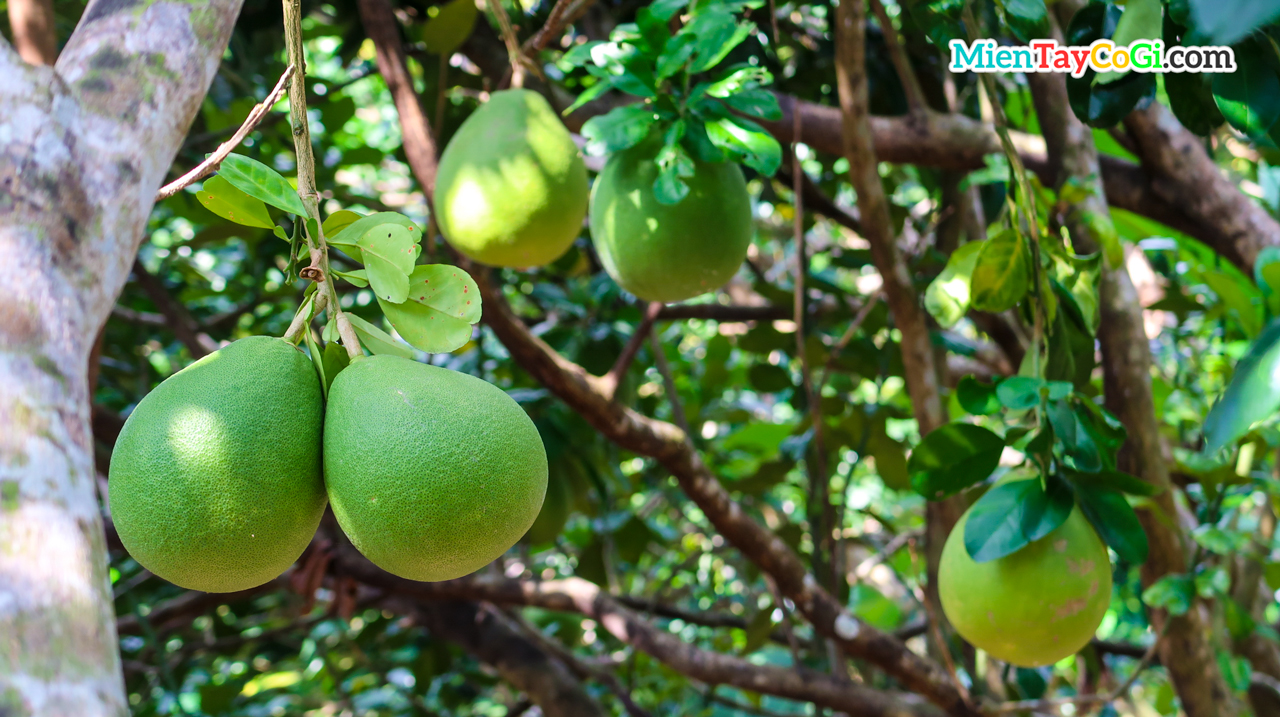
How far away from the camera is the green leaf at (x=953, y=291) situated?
132cm

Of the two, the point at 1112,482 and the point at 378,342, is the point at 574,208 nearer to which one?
the point at 378,342

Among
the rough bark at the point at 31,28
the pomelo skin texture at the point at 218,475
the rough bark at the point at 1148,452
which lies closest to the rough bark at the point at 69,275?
the pomelo skin texture at the point at 218,475

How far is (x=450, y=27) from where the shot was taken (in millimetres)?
1831

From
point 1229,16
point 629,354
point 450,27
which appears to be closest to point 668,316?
point 629,354

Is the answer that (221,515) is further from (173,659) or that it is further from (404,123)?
(173,659)

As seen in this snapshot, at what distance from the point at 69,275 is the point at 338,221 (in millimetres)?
292

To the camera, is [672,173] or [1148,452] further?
[1148,452]

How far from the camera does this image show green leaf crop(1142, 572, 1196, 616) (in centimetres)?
150

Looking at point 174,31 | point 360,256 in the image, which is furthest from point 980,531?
point 174,31

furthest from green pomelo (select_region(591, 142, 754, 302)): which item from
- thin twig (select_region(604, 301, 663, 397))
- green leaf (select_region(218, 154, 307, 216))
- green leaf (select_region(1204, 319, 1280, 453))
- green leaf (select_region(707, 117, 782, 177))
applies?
green leaf (select_region(1204, 319, 1280, 453))

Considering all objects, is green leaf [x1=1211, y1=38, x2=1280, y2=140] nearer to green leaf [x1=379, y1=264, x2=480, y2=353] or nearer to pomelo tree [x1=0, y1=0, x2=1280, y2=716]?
pomelo tree [x1=0, y1=0, x2=1280, y2=716]

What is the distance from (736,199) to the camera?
1354 mm

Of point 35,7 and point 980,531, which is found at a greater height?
point 35,7

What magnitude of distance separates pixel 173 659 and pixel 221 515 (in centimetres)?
225
